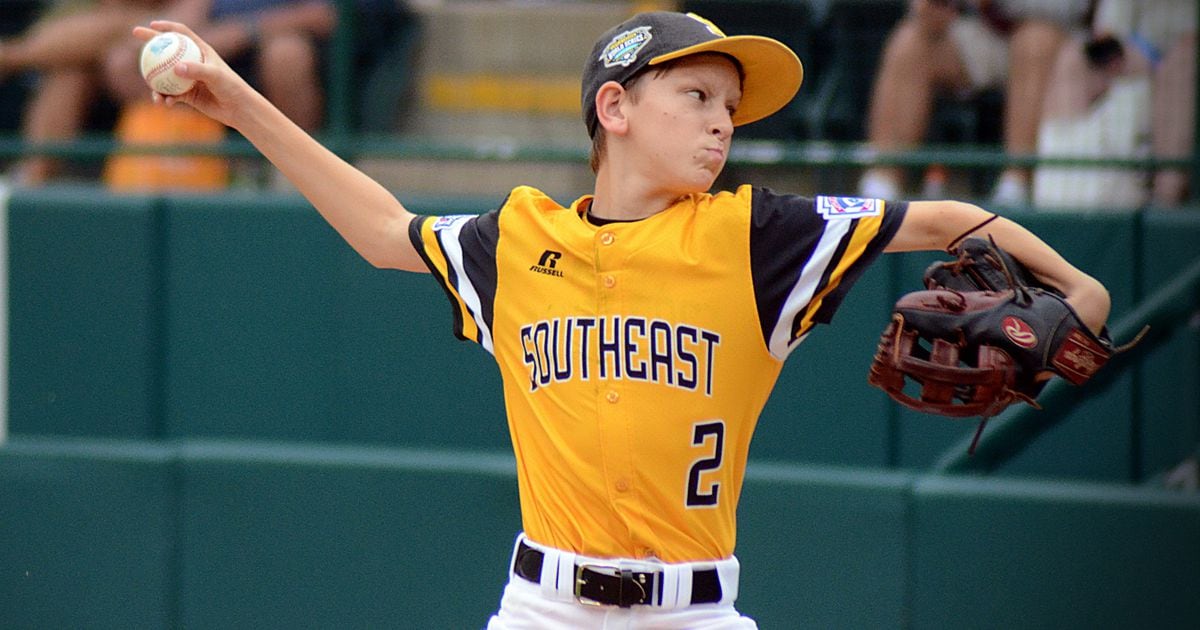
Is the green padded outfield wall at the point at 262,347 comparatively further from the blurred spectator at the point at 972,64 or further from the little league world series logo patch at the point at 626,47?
the little league world series logo patch at the point at 626,47

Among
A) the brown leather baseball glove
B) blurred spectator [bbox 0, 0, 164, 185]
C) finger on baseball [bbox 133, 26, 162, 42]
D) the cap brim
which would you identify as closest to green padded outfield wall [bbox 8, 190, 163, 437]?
blurred spectator [bbox 0, 0, 164, 185]

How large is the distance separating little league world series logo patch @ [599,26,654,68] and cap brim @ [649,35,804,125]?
0.24 ft

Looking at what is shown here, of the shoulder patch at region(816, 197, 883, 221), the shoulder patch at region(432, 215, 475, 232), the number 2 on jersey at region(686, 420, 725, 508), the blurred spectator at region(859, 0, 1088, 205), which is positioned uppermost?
the blurred spectator at region(859, 0, 1088, 205)

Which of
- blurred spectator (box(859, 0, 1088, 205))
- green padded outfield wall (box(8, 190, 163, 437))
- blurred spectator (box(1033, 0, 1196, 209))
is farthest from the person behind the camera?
green padded outfield wall (box(8, 190, 163, 437))

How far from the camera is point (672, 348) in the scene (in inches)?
122

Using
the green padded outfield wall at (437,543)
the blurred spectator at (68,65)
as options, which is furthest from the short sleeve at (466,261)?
the blurred spectator at (68,65)

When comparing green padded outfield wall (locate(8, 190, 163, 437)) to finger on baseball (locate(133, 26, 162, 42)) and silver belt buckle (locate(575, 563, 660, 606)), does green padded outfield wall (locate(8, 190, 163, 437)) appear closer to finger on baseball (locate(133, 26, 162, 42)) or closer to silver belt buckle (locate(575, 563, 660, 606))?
finger on baseball (locate(133, 26, 162, 42))

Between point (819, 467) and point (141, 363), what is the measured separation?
2708mm

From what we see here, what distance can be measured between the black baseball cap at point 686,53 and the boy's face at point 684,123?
0.04m

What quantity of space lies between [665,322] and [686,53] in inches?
20.9

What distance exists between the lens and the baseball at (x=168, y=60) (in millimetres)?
3271

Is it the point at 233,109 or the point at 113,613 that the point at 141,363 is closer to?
the point at 113,613

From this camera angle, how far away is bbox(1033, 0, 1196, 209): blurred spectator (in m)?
5.55

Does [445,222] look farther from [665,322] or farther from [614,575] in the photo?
[614,575]
